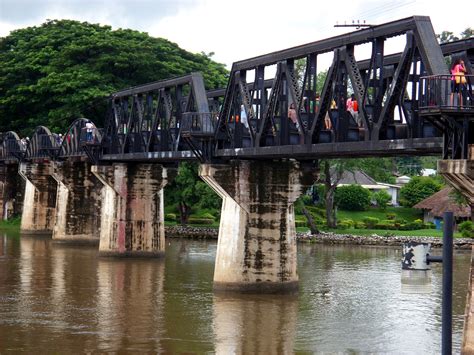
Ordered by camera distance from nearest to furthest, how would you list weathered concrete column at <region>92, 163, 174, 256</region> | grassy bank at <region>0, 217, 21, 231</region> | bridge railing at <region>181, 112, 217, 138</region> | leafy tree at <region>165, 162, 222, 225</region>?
bridge railing at <region>181, 112, 217, 138</region>
weathered concrete column at <region>92, 163, 174, 256</region>
leafy tree at <region>165, 162, 222, 225</region>
grassy bank at <region>0, 217, 21, 231</region>

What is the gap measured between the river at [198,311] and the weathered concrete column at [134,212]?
1033 millimetres

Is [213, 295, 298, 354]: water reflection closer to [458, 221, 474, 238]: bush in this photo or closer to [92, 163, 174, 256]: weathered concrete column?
[92, 163, 174, 256]: weathered concrete column

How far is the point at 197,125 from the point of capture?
1614 inches

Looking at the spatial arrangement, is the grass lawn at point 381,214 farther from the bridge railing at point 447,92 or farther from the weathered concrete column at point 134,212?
the bridge railing at point 447,92

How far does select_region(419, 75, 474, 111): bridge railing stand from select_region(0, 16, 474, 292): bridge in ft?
0.14

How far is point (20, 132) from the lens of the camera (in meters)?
90.4

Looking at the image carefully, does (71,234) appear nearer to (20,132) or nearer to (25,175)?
(25,175)

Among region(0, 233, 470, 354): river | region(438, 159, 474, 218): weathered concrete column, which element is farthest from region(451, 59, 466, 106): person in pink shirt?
region(0, 233, 470, 354): river

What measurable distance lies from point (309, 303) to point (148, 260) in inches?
743

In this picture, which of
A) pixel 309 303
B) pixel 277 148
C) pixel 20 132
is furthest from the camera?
pixel 20 132

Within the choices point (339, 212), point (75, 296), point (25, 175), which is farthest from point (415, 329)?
point (339, 212)

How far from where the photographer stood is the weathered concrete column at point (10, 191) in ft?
290

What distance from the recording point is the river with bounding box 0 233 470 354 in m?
29.8

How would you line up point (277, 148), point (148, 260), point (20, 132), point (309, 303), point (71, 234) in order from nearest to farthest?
point (277, 148), point (309, 303), point (148, 260), point (71, 234), point (20, 132)
